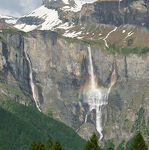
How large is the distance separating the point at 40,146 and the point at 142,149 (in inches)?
861

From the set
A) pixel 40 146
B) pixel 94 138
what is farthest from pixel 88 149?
pixel 40 146

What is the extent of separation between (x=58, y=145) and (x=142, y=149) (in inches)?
713

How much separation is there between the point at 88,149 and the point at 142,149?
11569 millimetres

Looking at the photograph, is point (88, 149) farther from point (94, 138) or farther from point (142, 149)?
point (142, 149)

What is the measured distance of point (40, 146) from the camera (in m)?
110

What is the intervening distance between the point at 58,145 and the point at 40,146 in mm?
3941

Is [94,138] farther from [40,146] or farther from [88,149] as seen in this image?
[40,146]

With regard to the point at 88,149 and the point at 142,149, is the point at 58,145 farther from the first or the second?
the point at 142,149

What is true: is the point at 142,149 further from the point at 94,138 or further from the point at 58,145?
the point at 58,145

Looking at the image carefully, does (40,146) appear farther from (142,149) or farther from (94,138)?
(142,149)

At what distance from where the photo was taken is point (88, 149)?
108 metres

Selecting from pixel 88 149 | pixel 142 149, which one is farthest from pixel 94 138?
pixel 142 149

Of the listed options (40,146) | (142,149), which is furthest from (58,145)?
(142,149)

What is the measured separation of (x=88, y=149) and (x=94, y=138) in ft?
8.81
